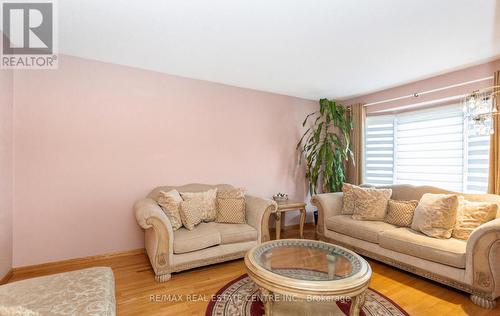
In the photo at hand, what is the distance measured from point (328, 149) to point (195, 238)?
2607mm

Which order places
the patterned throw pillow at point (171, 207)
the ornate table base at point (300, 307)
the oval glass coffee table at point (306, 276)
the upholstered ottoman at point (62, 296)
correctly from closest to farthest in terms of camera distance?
the upholstered ottoman at point (62, 296)
the oval glass coffee table at point (306, 276)
the ornate table base at point (300, 307)
the patterned throw pillow at point (171, 207)

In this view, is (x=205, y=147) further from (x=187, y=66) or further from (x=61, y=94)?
(x=61, y=94)

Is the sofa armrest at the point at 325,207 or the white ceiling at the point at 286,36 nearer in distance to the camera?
the white ceiling at the point at 286,36

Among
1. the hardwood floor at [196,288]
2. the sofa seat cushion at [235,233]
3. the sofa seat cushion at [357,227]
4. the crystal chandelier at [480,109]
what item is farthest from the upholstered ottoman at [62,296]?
the crystal chandelier at [480,109]

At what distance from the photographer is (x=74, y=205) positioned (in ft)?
9.26

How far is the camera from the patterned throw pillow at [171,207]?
109 inches

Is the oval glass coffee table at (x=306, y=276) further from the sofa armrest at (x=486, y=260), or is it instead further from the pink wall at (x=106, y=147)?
the pink wall at (x=106, y=147)

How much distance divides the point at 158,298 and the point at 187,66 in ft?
8.46

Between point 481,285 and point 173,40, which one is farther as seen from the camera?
point 173,40

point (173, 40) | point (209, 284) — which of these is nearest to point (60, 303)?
point (209, 284)

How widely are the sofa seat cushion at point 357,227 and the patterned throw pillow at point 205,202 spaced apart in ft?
5.25

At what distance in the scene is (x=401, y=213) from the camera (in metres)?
2.94

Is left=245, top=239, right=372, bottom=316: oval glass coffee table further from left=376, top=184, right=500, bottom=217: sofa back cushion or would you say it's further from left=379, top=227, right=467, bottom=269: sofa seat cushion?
left=376, top=184, right=500, bottom=217: sofa back cushion

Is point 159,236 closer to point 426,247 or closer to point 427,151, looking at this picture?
point 426,247
